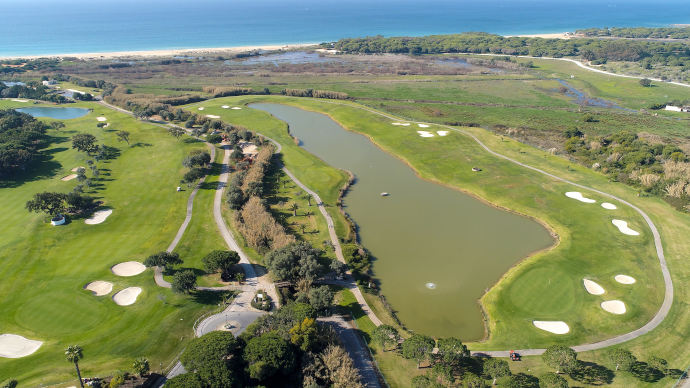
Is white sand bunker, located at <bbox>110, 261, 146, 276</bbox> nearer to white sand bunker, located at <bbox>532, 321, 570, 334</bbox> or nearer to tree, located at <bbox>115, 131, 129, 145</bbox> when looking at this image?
white sand bunker, located at <bbox>532, 321, 570, 334</bbox>

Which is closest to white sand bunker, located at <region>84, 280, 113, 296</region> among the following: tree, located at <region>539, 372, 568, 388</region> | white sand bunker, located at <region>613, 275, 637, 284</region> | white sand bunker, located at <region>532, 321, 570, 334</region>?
tree, located at <region>539, 372, 568, 388</region>

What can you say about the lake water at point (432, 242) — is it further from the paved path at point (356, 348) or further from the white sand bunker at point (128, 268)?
the white sand bunker at point (128, 268)

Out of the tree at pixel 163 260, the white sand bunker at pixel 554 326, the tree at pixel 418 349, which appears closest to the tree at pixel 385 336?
the tree at pixel 418 349

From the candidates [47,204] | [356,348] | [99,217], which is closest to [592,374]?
A: [356,348]

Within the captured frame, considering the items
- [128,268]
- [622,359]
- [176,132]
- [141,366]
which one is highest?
[176,132]

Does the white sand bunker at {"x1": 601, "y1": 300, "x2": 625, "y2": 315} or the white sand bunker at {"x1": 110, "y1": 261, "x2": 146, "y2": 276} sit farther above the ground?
the white sand bunker at {"x1": 601, "y1": 300, "x2": 625, "y2": 315}

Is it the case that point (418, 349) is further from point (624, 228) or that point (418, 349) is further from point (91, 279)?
point (624, 228)
